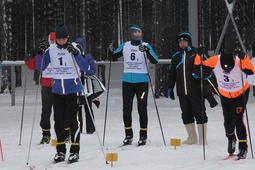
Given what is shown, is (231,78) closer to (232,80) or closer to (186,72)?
(232,80)

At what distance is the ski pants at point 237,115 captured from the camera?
7.31m

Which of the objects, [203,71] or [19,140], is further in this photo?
[19,140]

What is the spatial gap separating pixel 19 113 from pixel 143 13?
1281 inches

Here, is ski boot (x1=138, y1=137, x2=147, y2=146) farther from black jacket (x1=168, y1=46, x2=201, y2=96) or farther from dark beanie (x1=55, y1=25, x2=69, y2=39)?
dark beanie (x1=55, y1=25, x2=69, y2=39)

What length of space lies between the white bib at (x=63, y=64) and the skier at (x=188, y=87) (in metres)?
2.00

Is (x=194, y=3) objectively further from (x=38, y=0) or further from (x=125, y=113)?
(x=38, y=0)

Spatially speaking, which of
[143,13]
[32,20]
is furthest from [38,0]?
[143,13]

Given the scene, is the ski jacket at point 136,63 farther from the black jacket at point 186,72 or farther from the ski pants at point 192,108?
the ski pants at point 192,108

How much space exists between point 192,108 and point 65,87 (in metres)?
2.26

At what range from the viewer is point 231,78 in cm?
738

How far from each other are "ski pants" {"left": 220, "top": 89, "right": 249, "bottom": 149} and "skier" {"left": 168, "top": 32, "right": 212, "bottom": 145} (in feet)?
4.00

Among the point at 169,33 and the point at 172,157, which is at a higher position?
the point at 169,33

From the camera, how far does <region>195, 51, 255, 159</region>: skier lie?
23.8ft

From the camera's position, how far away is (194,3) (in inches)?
561
